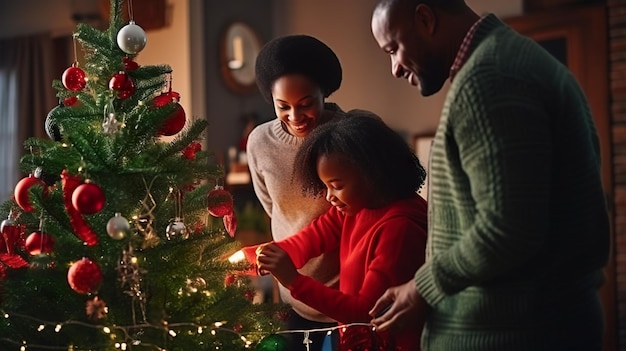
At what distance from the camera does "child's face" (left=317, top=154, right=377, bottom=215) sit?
1.71 metres

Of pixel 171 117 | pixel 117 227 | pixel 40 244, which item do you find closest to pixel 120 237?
pixel 117 227

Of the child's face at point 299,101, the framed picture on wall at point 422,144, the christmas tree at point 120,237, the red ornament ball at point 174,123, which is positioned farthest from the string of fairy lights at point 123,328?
the framed picture on wall at point 422,144

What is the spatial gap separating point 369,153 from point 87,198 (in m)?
0.53

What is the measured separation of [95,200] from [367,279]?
513mm

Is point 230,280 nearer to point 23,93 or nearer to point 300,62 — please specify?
point 300,62

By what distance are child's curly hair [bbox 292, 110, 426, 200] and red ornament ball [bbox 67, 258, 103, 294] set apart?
481mm

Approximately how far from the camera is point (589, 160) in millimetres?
1248

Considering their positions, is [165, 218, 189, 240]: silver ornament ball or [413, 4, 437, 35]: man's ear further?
[165, 218, 189, 240]: silver ornament ball

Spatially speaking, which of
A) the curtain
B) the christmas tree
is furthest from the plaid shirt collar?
the curtain

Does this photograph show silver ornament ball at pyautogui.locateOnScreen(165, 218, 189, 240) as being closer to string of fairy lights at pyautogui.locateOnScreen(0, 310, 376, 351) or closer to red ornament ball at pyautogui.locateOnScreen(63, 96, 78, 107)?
string of fairy lights at pyautogui.locateOnScreen(0, 310, 376, 351)

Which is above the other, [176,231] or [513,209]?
[513,209]

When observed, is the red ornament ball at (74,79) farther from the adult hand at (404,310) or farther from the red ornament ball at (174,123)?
A: the adult hand at (404,310)

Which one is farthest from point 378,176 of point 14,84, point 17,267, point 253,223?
point 14,84

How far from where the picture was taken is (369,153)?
171 centimetres
